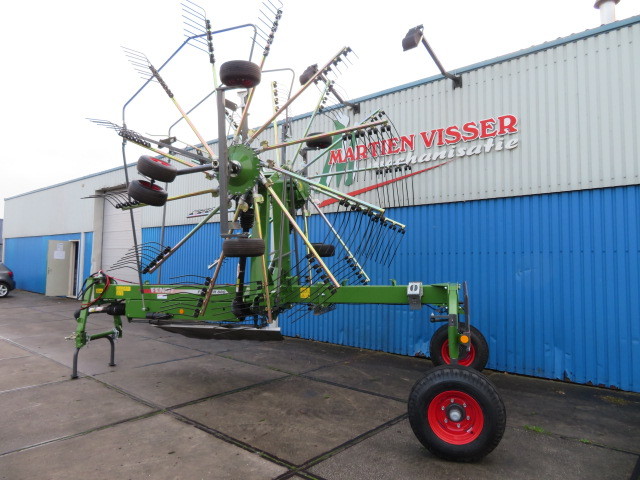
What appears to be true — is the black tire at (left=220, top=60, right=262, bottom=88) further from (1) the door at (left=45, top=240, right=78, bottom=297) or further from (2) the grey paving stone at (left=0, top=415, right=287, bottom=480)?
(1) the door at (left=45, top=240, right=78, bottom=297)

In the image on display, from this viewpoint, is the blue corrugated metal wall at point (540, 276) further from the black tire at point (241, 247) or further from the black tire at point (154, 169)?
the black tire at point (154, 169)

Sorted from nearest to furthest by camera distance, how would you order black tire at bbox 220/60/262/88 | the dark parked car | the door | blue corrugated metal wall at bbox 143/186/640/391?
1. black tire at bbox 220/60/262/88
2. blue corrugated metal wall at bbox 143/186/640/391
3. the door
4. the dark parked car

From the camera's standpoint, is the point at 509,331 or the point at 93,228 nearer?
the point at 509,331

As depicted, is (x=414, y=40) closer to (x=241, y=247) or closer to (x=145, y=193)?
(x=241, y=247)

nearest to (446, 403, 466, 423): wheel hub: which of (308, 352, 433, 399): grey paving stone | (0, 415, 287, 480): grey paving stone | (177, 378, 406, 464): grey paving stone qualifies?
(177, 378, 406, 464): grey paving stone

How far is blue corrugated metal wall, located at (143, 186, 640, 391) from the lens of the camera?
19.4 ft

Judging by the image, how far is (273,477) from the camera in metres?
3.48

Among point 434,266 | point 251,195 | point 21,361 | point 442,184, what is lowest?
point 21,361

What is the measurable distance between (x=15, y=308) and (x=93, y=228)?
4.14 metres

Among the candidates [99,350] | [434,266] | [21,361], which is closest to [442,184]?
[434,266]

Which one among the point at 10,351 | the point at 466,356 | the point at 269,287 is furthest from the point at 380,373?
the point at 10,351

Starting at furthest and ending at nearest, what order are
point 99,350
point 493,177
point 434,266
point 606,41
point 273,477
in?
1. point 99,350
2. point 434,266
3. point 493,177
4. point 606,41
5. point 273,477

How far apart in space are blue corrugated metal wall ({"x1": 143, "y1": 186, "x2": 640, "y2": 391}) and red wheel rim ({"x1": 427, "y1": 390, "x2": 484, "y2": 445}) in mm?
3439

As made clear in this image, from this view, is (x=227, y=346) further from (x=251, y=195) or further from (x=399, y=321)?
(x=251, y=195)
